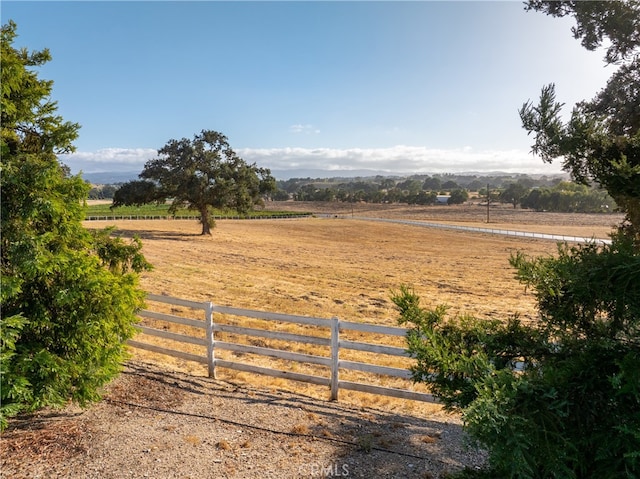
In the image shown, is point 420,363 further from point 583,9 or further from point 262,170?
point 262,170

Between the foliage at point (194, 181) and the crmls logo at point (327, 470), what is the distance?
3185 centimetres

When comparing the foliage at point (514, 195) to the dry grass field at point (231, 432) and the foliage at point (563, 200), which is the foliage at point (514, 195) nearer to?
the foliage at point (563, 200)

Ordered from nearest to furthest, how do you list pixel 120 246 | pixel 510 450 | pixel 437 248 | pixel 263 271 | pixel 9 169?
pixel 510 450 < pixel 9 169 < pixel 120 246 < pixel 263 271 < pixel 437 248

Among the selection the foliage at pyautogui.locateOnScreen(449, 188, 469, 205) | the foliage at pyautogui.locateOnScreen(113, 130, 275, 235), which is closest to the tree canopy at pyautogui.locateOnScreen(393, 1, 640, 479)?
the foliage at pyautogui.locateOnScreen(113, 130, 275, 235)

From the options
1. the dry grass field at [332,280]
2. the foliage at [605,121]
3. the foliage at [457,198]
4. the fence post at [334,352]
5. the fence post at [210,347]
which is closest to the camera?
the foliage at [605,121]

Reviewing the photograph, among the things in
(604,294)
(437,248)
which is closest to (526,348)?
(604,294)

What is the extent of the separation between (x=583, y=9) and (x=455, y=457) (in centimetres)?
584

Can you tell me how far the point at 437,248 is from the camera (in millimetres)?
38469

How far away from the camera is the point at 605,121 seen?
3223 mm

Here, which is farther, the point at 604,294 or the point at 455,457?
the point at 455,457

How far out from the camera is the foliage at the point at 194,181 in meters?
34.8

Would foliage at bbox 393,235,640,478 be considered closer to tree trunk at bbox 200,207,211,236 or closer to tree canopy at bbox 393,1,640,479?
tree canopy at bbox 393,1,640,479

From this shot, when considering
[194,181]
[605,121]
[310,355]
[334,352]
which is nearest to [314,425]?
[334,352]

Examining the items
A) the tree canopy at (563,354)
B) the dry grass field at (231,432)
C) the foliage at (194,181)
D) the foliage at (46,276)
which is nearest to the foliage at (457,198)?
the foliage at (194,181)
